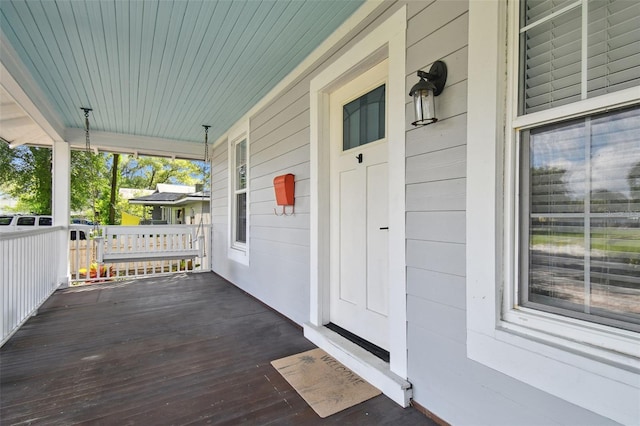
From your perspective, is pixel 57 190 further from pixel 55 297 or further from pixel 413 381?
pixel 413 381

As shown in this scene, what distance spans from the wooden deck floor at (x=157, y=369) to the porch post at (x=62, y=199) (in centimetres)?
137

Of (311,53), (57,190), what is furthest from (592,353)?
(57,190)

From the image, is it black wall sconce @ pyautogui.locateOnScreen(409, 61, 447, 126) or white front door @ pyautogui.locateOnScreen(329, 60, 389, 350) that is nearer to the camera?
black wall sconce @ pyautogui.locateOnScreen(409, 61, 447, 126)

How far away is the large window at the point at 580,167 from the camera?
3.51ft

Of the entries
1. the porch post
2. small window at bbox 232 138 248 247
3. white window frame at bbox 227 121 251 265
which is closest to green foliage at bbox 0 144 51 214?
the porch post

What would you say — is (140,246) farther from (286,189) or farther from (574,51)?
(574,51)

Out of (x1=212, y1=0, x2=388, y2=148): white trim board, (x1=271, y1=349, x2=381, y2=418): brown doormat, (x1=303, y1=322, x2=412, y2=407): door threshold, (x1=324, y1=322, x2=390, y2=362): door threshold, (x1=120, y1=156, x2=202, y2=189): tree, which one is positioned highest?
(x1=120, y1=156, x2=202, y2=189): tree

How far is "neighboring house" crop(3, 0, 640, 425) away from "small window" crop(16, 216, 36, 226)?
7.46m

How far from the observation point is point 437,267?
163 cm

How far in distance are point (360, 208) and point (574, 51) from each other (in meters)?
1.53

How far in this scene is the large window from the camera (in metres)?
1.07

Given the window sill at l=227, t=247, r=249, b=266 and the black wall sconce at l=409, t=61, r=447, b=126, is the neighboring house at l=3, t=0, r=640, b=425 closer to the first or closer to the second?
the black wall sconce at l=409, t=61, r=447, b=126

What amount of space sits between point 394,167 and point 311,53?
157 centimetres

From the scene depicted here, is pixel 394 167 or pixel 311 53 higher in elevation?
pixel 311 53
